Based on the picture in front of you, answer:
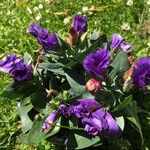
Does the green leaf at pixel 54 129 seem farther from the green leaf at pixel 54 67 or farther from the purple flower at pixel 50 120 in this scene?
the green leaf at pixel 54 67

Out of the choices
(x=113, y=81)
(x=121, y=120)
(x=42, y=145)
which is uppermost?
(x=113, y=81)

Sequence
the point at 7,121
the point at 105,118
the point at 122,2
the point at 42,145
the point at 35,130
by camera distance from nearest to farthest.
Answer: the point at 105,118 < the point at 35,130 < the point at 42,145 < the point at 7,121 < the point at 122,2

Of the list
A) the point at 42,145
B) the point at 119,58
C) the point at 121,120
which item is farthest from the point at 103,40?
the point at 42,145

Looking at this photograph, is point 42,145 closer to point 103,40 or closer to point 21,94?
point 21,94

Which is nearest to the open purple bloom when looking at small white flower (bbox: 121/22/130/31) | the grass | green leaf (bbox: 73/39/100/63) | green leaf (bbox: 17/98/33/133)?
green leaf (bbox: 73/39/100/63)

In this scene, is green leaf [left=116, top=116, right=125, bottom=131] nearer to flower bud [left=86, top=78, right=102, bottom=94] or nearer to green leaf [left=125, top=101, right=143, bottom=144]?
green leaf [left=125, top=101, right=143, bottom=144]

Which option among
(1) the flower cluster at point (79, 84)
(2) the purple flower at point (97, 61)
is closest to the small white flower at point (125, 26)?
(1) the flower cluster at point (79, 84)
